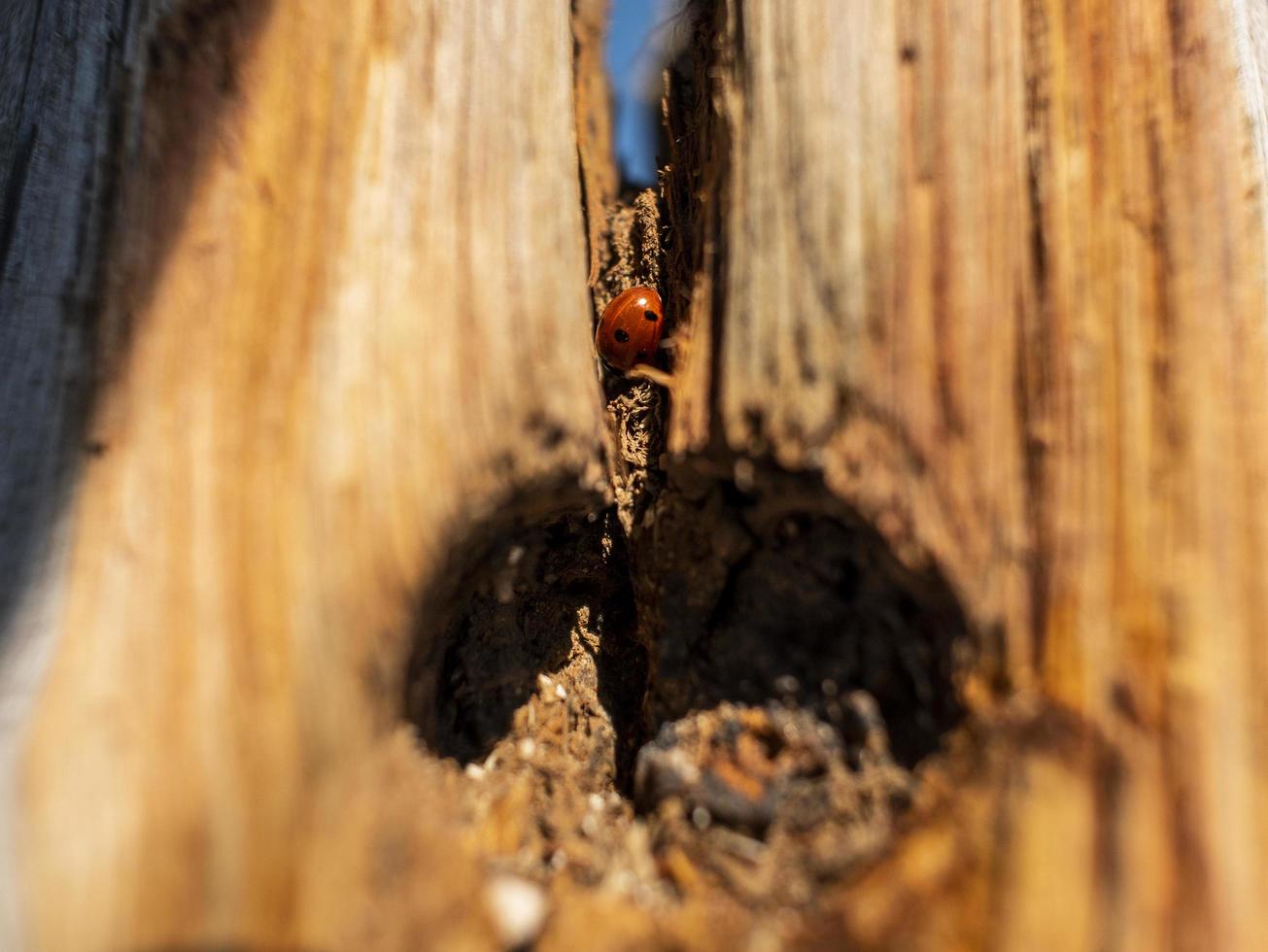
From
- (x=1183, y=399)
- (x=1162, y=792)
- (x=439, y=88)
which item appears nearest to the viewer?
(x=1162, y=792)

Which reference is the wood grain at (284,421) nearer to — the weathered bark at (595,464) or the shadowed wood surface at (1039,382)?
the weathered bark at (595,464)

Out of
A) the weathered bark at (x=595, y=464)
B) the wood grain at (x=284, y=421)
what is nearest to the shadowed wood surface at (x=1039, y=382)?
the weathered bark at (x=595, y=464)

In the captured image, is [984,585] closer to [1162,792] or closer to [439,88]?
[1162,792]

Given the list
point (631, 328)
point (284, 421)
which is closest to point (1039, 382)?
point (631, 328)

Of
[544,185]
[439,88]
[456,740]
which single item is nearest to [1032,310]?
[544,185]

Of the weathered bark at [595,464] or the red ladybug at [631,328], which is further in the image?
the red ladybug at [631,328]

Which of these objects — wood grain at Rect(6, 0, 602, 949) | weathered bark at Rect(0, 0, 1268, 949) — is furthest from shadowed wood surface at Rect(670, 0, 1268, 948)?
wood grain at Rect(6, 0, 602, 949)

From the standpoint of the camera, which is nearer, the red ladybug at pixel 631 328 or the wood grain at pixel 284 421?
the wood grain at pixel 284 421
